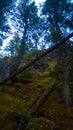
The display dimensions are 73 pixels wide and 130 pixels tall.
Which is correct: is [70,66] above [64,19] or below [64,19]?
below

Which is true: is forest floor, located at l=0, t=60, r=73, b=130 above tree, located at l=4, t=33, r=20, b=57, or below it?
below

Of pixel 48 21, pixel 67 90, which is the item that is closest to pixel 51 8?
pixel 48 21

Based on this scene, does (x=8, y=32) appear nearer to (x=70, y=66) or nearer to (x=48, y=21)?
(x=48, y=21)

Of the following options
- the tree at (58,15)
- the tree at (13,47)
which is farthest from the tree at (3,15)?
the tree at (13,47)

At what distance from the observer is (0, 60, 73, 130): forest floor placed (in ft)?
29.9

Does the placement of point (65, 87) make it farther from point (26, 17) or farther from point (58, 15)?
point (26, 17)

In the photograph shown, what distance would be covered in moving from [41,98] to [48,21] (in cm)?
917

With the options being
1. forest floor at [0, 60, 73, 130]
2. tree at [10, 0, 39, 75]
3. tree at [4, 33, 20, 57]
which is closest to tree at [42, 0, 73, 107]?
tree at [10, 0, 39, 75]

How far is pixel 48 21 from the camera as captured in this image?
58.5ft

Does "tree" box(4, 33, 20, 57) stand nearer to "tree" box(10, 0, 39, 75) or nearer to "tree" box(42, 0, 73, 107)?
"tree" box(10, 0, 39, 75)

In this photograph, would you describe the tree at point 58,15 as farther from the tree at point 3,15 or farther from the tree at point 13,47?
the tree at point 13,47

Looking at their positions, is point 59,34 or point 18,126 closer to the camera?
point 18,126

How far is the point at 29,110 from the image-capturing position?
9.45m

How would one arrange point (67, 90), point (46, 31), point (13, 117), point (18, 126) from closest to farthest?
point (18, 126) < point (13, 117) < point (67, 90) < point (46, 31)
